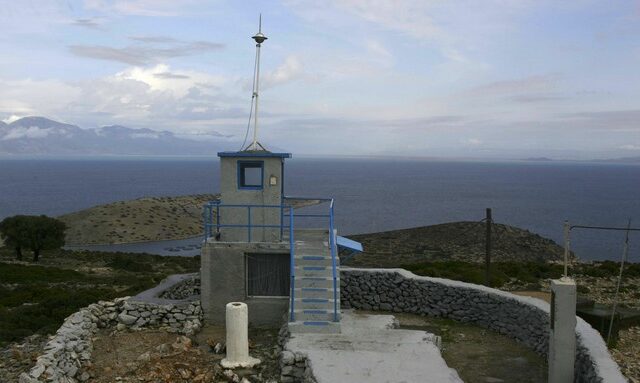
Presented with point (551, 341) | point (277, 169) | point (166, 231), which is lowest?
point (166, 231)

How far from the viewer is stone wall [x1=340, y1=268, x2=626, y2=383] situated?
1407cm

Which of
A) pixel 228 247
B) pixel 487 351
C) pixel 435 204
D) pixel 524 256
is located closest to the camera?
pixel 487 351

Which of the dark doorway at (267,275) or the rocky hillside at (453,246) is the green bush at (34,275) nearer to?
the dark doorway at (267,275)

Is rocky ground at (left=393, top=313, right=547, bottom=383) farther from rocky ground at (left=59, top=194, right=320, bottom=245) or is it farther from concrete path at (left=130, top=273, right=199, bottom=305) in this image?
rocky ground at (left=59, top=194, right=320, bottom=245)

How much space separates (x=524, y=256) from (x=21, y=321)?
152 ft

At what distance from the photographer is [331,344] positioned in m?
12.8

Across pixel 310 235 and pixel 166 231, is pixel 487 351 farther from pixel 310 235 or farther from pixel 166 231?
pixel 166 231

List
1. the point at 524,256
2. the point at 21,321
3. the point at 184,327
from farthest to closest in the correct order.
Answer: the point at 524,256 → the point at 21,321 → the point at 184,327

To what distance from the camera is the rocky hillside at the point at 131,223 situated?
71581mm

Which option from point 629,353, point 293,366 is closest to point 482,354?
point 629,353

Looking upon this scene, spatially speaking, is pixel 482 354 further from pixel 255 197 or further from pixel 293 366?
pixel 255 197

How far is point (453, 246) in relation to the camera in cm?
5750

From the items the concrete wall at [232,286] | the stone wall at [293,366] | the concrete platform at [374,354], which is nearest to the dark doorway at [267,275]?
the concrete wall at [232,286]

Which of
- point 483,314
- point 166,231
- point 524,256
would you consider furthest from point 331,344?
point 166,231
